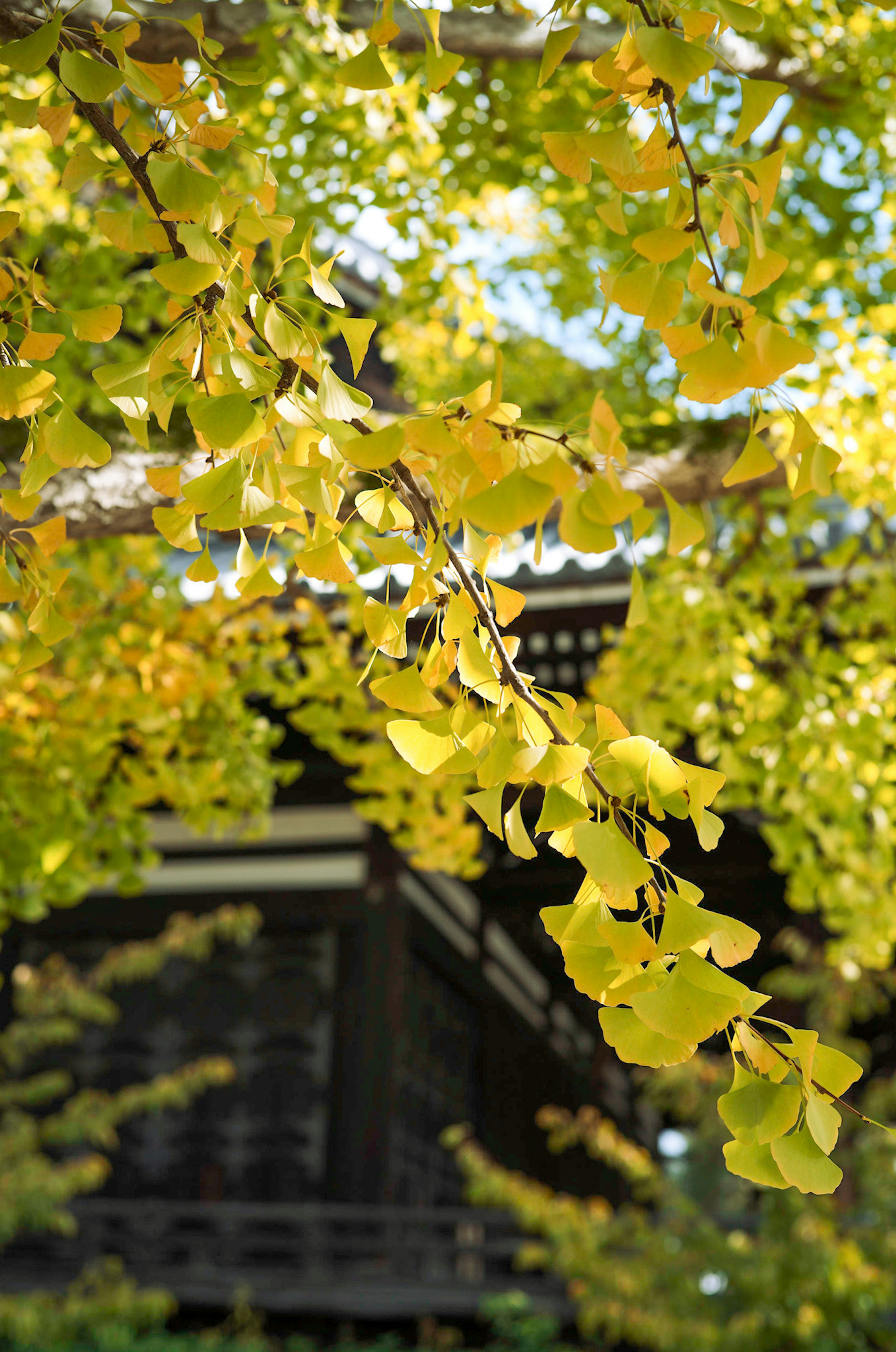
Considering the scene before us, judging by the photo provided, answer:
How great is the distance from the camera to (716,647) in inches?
126

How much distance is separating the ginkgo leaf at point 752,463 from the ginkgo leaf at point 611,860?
34cm

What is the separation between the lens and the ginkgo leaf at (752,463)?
996 mm

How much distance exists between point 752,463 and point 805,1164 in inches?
23.8

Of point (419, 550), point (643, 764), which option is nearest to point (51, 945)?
point (419, 550)

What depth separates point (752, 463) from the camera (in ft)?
3.34

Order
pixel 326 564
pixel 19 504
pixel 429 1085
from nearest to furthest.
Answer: pixel 326 564, pixel 19 504, pixel 429 1085

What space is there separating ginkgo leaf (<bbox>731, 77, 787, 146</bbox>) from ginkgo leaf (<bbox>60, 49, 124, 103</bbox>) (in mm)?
585

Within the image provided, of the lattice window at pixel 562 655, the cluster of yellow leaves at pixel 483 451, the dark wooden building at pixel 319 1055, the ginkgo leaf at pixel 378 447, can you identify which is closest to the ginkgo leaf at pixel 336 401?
the cluster of yellow leaves at pixel 483 451

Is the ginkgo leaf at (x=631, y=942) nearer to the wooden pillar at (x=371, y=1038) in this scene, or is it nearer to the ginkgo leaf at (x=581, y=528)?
the ginkgo leaf at (x=581, y=528)

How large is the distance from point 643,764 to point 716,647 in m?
2.33

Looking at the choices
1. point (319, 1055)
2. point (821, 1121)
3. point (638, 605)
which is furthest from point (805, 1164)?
point (319, 1055)

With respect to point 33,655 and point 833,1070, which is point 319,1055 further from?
point 833,1070

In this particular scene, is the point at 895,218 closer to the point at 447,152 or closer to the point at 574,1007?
the point at 447,152

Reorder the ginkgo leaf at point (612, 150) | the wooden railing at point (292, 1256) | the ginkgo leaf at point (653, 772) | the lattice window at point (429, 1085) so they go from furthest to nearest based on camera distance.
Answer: the lattice window at point (429, 1085), the wooden railing at point (292, 1256), the ginkgo leaf at point (612, 150), the ginkgo leaf at point (653, 772)
